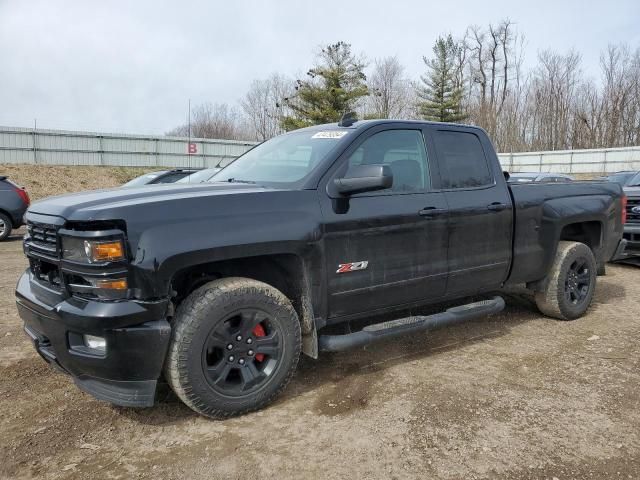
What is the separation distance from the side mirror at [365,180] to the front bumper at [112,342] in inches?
53.7

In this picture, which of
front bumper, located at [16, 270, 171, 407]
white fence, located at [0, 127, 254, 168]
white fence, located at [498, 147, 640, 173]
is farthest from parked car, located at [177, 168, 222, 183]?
white fence, located at [498, 147, 640, 173]

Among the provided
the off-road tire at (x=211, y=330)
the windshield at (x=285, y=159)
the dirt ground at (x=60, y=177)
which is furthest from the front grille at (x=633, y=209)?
the dirt ground at (x=60, y=177)

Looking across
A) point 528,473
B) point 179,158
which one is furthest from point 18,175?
point 528,473

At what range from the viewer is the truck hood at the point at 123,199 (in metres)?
2.82

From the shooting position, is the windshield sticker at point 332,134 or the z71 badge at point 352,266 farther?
the windshield sticker at point 332,134

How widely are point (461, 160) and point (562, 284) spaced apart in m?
1.78

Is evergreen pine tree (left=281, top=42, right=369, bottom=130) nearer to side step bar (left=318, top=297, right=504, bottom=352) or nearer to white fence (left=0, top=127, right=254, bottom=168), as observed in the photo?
white fence (left=0, top=127, right=254, bottom=168)

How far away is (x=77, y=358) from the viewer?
113 inches

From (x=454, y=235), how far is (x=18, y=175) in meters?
25.6

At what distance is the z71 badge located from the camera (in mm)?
3559

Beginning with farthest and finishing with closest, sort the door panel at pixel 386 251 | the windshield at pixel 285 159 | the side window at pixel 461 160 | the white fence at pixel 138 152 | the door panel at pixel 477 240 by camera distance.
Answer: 1. the white fence at pixel 138 152
2. the side window at pixel 461 160
3. the door panel at pixel 477 240
4. the windshield at pixel 285 159
5. the door panel at pixel 386 251

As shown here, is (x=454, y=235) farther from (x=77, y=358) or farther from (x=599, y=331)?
(x=77, y=358)

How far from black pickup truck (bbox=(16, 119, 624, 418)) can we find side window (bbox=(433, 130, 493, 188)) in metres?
0.01

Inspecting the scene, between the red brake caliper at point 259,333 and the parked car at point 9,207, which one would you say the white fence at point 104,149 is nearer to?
the parked car at point 9,207
